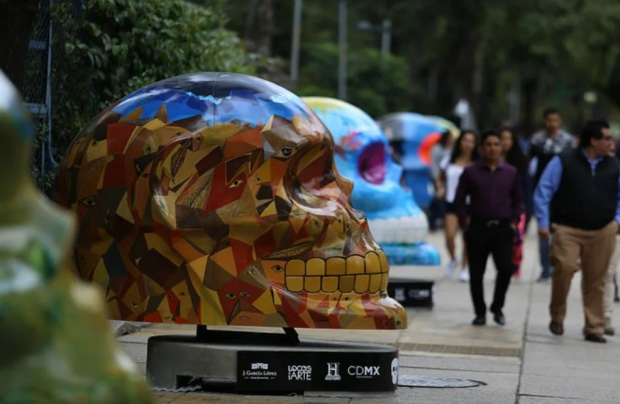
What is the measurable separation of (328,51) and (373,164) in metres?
24.1

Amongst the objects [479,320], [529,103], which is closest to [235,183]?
[479,320]

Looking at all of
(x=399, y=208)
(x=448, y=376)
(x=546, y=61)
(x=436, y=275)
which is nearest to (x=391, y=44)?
(x=546, y=61)

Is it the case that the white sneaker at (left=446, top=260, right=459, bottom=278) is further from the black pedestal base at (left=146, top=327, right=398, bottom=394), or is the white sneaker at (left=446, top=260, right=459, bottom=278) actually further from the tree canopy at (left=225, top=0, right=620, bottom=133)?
the tree canopy at (left=225, top=0, right=620, bottom=133)

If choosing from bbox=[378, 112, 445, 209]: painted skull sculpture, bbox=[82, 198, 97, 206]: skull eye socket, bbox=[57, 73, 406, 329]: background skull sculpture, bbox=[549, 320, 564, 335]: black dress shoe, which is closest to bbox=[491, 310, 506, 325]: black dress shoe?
bbox=[549, 320, 564, 335]: black dress shoe

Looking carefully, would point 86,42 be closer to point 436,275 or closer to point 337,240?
point 337,240

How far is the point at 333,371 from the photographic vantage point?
316 inches

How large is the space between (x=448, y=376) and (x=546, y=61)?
35051mm

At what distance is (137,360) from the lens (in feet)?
31.3

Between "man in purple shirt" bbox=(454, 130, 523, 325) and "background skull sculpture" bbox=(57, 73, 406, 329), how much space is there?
487 centimetres

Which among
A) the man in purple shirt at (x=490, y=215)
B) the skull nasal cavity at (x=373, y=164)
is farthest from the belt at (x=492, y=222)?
the skull nasal cavity at (x=373, y=164)

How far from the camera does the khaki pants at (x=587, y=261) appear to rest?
39.4 feet

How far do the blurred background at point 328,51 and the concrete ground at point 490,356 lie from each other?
2041mm

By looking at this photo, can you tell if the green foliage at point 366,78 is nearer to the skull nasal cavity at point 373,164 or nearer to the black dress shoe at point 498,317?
the skull nasal cavity at point 373,164

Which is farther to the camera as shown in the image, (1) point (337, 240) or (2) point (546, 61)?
(2) point (546, 61)
